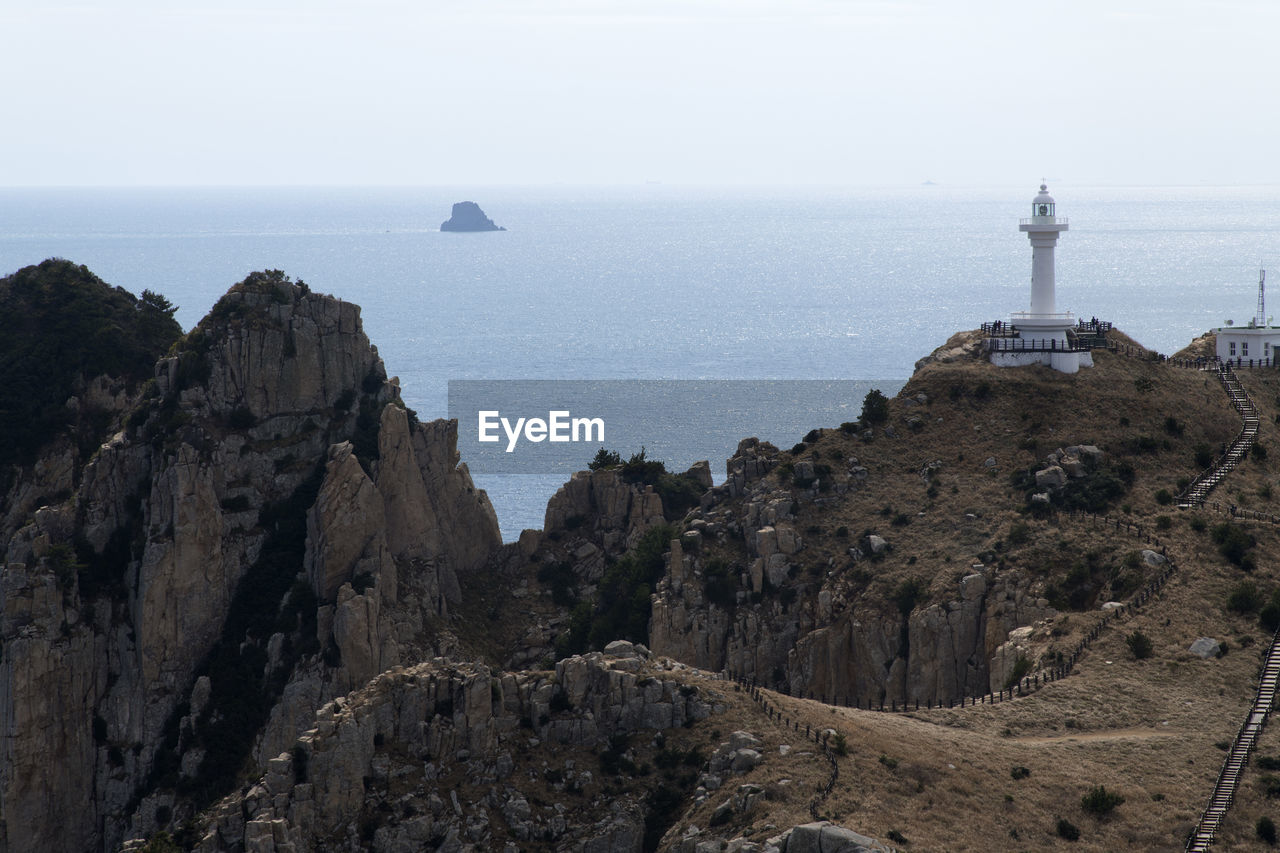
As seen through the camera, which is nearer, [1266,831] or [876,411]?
[1266,831]

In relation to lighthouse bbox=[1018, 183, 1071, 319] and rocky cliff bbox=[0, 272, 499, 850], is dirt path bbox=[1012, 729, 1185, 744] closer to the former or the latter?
rocky cliff bbox=[0, 272, 499, 850]

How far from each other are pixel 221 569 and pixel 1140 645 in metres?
47.9

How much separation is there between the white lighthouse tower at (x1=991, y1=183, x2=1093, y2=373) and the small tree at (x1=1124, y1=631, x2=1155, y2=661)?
1216 inches

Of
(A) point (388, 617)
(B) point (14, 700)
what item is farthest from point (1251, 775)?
(B) point (14, 700)

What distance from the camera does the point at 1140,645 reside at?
6950 cm

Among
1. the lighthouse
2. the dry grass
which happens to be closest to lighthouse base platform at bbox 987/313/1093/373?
the lighthouse

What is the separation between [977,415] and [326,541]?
125 feet

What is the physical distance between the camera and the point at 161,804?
264ft

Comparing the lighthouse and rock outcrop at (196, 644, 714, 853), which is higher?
the lighthouse

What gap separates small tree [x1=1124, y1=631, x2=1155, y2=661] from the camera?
69.1 metres

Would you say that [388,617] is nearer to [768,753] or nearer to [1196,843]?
[768,753]

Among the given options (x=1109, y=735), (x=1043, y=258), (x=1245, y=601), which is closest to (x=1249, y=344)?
(x=1043, y=258)

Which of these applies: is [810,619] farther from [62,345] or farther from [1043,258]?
[62,345]

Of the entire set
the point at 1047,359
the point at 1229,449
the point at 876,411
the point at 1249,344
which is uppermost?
the point at 1249,344
